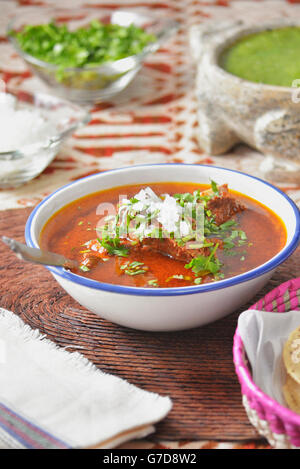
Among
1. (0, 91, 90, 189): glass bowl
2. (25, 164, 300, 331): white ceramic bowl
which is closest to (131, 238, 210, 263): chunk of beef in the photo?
(25, 164, 300, 331): white ceramic bowl

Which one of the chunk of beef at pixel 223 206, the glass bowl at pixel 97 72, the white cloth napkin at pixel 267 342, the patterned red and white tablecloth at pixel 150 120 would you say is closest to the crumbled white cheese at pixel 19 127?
the patterned red and white tablecloth at pixel 150 120

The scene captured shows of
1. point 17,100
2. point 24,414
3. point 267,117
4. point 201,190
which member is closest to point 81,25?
point 17,100

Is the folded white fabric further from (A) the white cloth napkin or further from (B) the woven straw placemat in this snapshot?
(A) the white cloth napkin

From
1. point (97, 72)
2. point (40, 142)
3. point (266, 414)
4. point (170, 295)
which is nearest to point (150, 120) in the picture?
point (97, 72)

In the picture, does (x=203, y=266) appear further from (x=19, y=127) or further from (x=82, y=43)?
(x=82, y=43)

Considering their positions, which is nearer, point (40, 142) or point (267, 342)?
point (267, 342)
